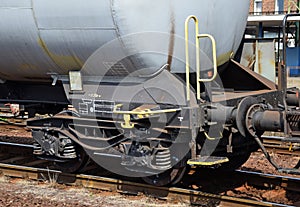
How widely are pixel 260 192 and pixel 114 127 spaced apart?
2.32m

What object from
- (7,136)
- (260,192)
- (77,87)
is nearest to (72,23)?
(77,87)

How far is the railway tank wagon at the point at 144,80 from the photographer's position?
6211 millimetres

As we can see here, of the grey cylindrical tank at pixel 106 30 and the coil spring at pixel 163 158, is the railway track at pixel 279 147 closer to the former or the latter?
the grey cylindrical tank at pixel 106 30

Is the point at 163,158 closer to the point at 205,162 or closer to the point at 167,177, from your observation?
the point at 167,177

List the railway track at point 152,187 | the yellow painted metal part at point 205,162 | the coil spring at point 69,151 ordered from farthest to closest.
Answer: the coil spring at point 69,151 → the railway track at point 152,187 → the yellow painted metal part at point 205,162

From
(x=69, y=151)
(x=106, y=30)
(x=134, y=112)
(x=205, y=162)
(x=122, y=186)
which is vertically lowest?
(x=122, y=186)

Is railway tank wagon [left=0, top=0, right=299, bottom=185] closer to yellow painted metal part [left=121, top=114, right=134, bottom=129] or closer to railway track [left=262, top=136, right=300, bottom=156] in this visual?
yellow painted metal part [left=121, top=114, right=134, bottom=129]

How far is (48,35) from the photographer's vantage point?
682 cm

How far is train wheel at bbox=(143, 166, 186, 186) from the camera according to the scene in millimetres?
6883

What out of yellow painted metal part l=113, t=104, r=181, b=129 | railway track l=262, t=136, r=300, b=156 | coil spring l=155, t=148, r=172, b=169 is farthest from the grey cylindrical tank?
railway track l=262, t=136, r=300, b=156

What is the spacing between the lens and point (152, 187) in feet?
23.3

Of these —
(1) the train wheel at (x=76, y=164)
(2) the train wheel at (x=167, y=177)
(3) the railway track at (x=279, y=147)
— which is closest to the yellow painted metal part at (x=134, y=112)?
(2) the train wheel at (x=167, y=177)

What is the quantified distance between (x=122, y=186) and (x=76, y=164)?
993 mm

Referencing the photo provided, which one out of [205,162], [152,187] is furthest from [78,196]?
[205,162]
